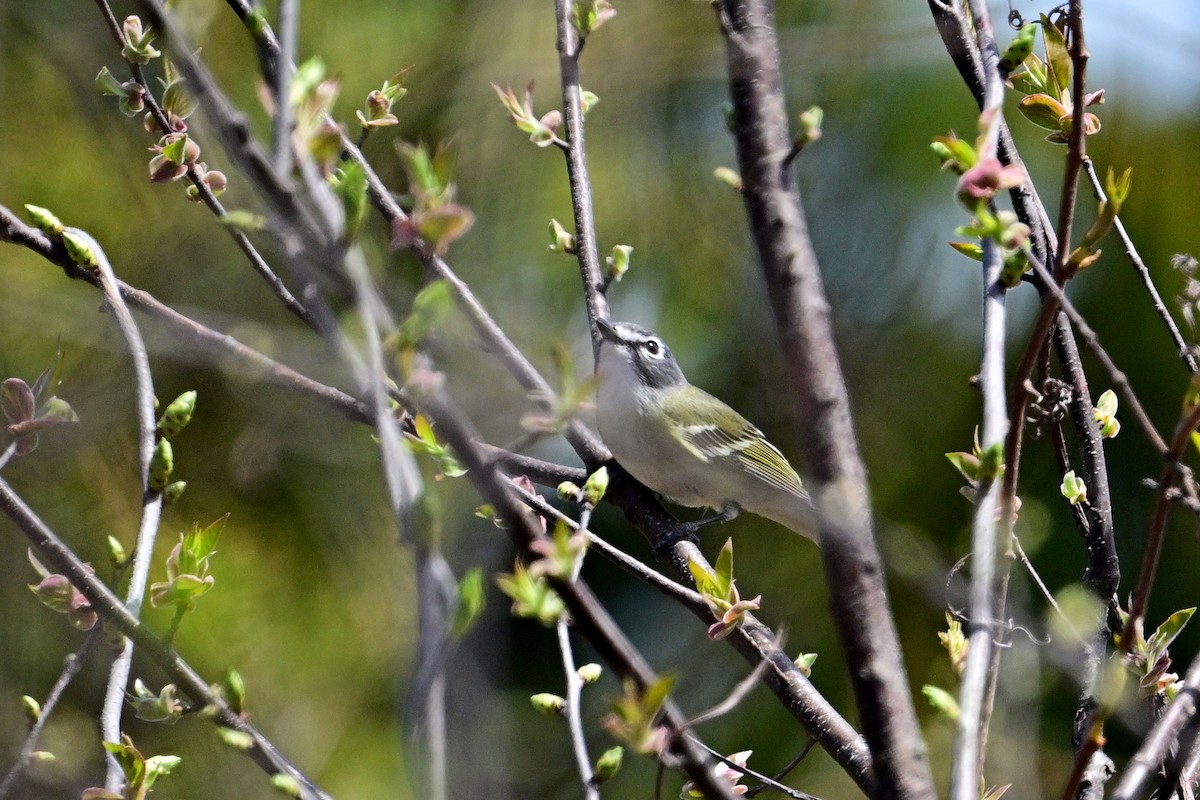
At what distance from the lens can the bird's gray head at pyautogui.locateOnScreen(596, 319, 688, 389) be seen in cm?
327

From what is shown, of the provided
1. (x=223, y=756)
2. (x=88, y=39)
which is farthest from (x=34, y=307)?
(x=223, y=756)

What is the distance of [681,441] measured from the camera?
10.5 ft

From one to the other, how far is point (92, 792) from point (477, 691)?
1447 millimetres

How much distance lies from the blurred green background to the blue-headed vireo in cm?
22

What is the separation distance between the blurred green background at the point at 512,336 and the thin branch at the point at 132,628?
1872mm

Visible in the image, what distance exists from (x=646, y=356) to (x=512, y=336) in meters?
0.51

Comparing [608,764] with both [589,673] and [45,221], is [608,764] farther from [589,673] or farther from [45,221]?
[45,221]

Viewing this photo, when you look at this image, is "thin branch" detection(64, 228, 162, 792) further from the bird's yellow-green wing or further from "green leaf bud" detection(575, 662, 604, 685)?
the bird's yellow-green wing

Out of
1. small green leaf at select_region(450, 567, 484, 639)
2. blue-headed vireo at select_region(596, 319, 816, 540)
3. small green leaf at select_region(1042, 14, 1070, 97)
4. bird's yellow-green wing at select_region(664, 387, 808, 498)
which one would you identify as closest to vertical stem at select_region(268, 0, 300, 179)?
small green leaf at select_region(450, 567, 484, 639)

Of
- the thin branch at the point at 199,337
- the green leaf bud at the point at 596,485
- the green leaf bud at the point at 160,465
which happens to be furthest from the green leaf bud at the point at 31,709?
the green leaf bud at the point at 596,485

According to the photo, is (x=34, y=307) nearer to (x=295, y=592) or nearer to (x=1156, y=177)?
(x=295, y=592)

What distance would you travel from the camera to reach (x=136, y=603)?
3.48 ft

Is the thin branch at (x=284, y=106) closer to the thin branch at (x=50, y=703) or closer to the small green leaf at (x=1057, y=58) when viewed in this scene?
the thin branch at (x=50, y=703)

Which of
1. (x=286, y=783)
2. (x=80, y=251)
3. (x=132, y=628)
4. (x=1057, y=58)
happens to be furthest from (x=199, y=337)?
(x=1057, y=58)
